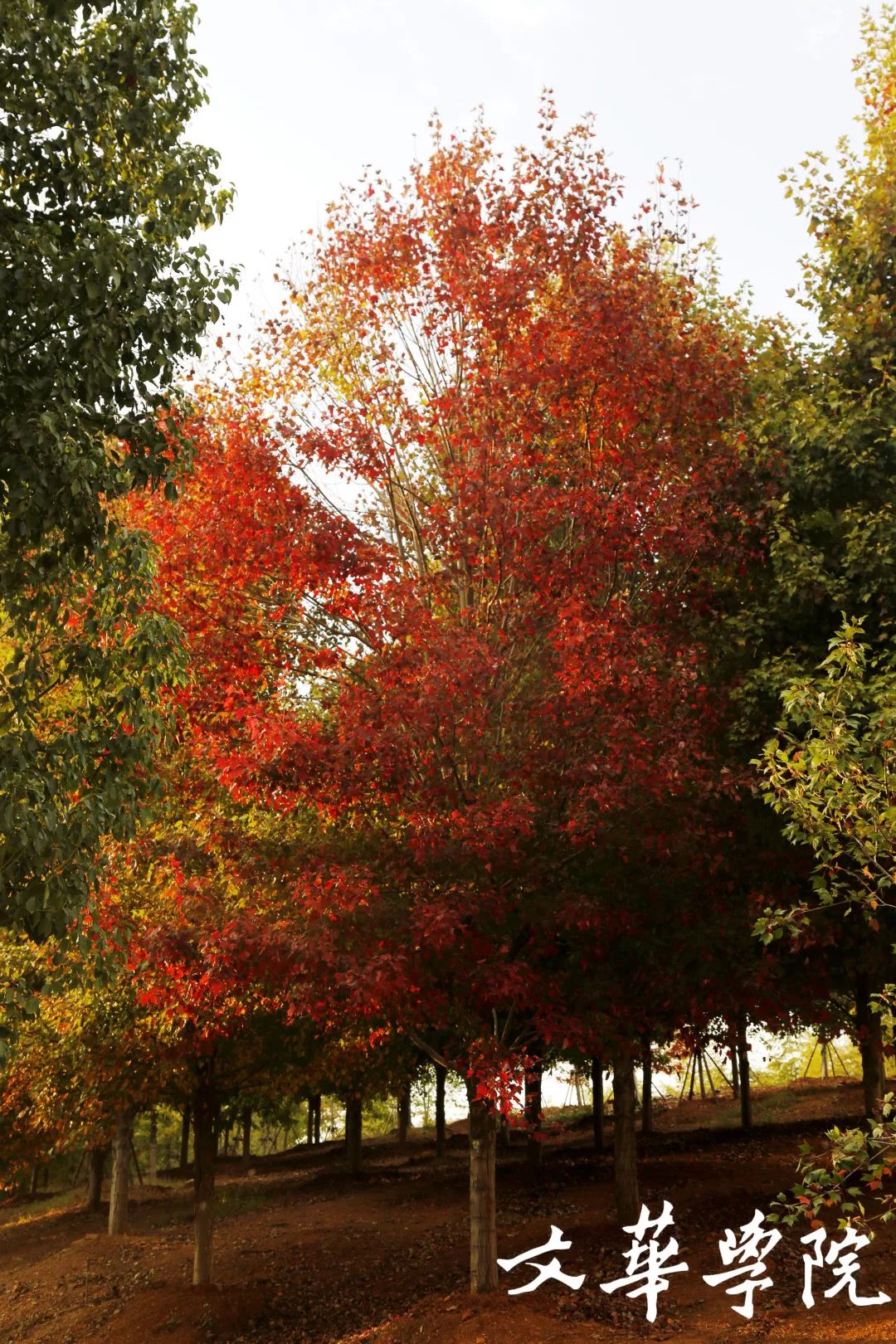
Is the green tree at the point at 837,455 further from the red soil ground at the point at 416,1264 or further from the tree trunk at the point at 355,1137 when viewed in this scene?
the tree trunk at the point at 355,1137

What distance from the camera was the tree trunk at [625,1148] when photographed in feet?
53.6

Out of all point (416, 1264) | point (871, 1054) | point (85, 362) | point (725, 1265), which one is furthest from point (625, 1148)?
point (85, 362)

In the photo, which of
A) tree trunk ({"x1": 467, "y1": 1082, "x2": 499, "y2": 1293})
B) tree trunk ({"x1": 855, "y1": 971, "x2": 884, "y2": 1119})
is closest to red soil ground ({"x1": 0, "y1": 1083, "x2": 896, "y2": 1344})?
tree trunk ({"x1": 467, "y1": 1082, "x2": 499, "y2": 1293})

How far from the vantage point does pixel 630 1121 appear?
1675 centimetres

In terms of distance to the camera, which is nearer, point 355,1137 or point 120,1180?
point 120,1180

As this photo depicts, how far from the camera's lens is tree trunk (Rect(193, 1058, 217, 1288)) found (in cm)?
1797

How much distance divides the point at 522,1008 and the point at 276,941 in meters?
2.79

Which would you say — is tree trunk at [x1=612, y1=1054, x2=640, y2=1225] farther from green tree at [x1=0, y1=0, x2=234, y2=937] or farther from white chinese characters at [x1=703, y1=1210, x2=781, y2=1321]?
green tree at [x1=0, y1=0, x2=234, y2=937]

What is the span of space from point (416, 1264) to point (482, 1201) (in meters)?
5.96

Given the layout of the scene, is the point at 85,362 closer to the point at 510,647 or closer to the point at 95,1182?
the point at 510,647

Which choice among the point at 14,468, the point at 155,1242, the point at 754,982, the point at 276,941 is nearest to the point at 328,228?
the point at 14,468

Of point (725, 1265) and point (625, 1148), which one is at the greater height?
point (625, 1148)

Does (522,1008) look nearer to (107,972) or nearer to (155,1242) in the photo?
(107,972)

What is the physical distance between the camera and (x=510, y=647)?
13086 mm
